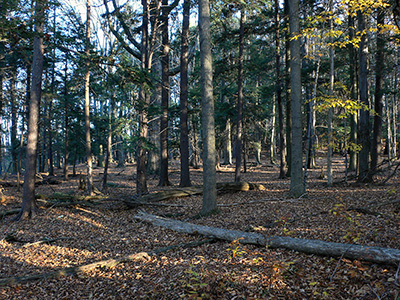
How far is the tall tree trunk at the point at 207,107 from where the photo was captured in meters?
8.70

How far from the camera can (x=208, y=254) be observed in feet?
20.4

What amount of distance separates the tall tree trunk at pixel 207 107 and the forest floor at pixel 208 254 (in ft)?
2.51

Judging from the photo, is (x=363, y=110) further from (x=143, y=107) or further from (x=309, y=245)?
(x=143, y=107)

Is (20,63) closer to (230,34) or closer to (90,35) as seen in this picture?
(90,35)

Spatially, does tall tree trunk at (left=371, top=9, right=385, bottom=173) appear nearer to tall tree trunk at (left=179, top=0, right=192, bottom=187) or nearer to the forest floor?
the forest floor

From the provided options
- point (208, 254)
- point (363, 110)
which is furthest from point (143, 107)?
point (363, 110)

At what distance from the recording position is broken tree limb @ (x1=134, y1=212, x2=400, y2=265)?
4457 mm

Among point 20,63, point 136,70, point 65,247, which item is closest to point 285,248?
point 65,247

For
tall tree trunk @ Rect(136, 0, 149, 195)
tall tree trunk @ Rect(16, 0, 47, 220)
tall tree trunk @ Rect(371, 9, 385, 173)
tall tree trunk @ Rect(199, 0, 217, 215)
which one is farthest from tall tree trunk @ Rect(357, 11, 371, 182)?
tall tree trunk @ Rect(16, 0, 47, 220)

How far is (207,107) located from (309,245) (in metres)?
5.15

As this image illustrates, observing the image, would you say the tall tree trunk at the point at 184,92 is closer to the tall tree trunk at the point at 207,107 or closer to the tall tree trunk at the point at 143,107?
the tall tree trunk at the point at 143,107

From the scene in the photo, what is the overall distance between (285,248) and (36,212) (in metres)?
9.37

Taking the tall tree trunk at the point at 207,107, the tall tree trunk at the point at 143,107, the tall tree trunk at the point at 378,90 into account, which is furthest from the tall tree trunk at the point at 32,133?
the tall tree trunk at the point at 378,90

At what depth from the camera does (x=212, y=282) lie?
466 cm
